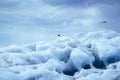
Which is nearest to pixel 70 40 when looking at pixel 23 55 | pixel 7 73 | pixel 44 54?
pixel 44 54

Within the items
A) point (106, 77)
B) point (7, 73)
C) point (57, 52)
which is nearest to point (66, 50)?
point (57, 52)

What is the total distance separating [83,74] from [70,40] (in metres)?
5.64

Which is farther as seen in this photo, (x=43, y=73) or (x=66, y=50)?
(x=66, y=50)

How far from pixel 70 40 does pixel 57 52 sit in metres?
2.63

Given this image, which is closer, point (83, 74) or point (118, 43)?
point (83, 74)

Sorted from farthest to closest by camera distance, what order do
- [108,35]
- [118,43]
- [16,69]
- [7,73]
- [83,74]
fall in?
1. [108,35]
2. [118,43]
3. [83,74]
4. [16,69]
5. [7,73]

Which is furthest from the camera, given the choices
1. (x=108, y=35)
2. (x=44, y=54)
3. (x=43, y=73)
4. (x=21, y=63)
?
(x=108, y=35)

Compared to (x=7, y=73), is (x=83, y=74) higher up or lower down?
lower down

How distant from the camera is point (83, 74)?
15500mm

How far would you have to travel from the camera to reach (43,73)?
1301cm

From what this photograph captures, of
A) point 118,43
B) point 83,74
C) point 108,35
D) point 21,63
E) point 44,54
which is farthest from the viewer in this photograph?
point 108,35

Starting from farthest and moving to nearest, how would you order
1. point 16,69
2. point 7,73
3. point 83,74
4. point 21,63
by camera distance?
point 21,63 < point 83,74 < point 16,69 < point 7,73

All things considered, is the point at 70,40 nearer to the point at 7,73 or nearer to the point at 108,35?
the point at 108,35

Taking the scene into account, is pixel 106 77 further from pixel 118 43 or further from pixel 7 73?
pixel 118 43
